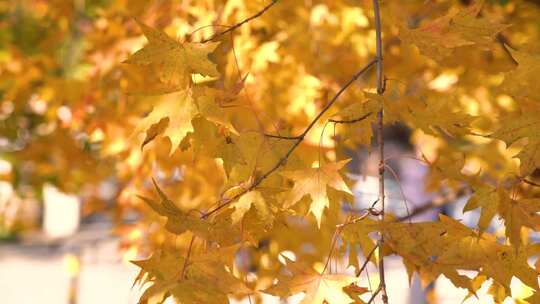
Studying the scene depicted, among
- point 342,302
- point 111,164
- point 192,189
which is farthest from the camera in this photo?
point 111,164

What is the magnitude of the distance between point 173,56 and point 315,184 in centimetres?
30

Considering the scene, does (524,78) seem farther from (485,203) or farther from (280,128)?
(280,128)

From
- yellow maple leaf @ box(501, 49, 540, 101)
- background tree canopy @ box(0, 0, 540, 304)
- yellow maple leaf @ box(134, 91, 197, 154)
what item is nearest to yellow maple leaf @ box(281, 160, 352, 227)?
background tree canopy @ box(0, 0, 540, 304)

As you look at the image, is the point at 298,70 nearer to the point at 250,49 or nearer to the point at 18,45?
the point at 250,49

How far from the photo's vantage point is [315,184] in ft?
4.31

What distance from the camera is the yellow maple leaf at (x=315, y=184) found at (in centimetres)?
130

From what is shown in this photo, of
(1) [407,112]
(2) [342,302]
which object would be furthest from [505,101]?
(2) [342,302]

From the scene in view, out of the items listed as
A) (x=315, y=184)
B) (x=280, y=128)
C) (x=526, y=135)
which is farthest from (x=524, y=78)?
(x=280, y=128)

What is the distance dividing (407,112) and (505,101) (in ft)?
8.46

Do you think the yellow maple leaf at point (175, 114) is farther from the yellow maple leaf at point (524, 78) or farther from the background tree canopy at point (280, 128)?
the yellow maple leaf at point (524, 78)

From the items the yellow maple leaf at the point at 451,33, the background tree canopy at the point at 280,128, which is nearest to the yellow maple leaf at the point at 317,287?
the background tree canopy at the point at 280,128

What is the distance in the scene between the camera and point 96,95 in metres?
2.80

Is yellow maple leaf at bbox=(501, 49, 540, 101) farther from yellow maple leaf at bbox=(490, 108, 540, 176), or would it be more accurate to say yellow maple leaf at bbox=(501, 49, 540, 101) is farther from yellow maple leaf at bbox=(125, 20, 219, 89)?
yellow maple leaf at bbox=(125, 20, 219, 89)

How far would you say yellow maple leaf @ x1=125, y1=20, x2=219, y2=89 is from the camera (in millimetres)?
1326
